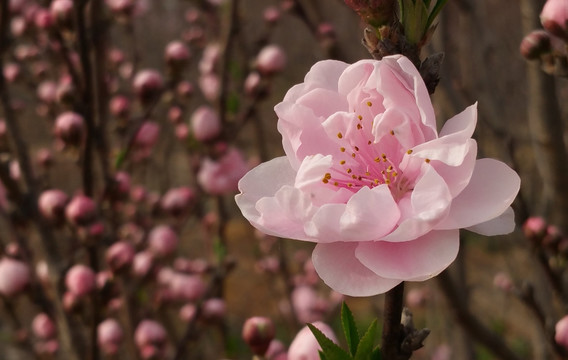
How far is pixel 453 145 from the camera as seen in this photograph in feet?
1.80

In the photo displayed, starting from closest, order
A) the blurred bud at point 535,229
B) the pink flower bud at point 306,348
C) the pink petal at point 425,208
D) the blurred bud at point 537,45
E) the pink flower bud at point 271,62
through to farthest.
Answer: the pink petal at point 425,208, the pink flower bud at point 306,348, the blurred bud at point 537,45, the blurred bud at point 535,229, the pink flower bud at point 271,62

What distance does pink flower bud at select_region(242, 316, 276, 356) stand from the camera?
0.98m

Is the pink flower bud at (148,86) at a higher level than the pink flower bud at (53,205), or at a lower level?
higher

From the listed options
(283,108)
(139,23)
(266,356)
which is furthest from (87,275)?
(139,23)

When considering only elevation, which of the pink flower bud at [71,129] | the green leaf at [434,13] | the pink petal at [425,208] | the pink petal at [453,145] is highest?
the green leaf at [434,13]

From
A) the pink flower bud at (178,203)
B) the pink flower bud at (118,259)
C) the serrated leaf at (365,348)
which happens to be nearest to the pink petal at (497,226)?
the serrated leaf at (365,348)

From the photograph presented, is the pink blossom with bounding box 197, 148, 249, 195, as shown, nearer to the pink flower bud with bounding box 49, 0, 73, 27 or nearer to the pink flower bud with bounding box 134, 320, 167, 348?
the pink flower bud with bounding box 134, 320, 167, 348

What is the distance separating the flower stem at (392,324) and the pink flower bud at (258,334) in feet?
1.44

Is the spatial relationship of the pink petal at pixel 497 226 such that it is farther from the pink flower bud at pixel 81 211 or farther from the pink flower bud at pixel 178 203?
the pink flower bud at pixel 178 203

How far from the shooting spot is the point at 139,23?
416cm

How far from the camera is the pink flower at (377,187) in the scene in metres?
0.54

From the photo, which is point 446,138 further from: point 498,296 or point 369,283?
point 498,296

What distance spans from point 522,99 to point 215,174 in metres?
2.93

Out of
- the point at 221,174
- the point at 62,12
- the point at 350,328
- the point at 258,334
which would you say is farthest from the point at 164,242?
the point at 350,328
